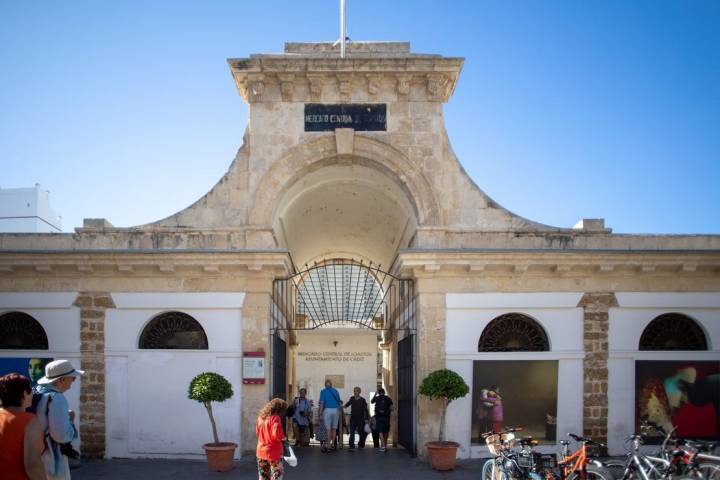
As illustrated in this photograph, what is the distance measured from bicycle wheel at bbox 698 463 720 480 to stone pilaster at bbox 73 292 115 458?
35.8 ft

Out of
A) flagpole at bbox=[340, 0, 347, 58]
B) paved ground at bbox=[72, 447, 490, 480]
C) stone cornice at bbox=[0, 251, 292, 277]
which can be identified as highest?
flagpole at bbox=[340, 0, 347, 58]

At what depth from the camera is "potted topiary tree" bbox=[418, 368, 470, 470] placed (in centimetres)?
1279

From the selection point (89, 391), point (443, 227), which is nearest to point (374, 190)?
point (443, 227)

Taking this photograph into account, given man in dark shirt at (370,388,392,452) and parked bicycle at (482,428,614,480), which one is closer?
parked bicycle at (482,428,614,480)

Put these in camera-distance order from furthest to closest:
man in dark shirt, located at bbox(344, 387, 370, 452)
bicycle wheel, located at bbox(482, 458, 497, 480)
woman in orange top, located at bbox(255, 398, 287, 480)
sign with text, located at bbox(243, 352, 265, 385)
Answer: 1. man in dark shirt, located at bbox(344, 387, 370, 452)
2. sign with text, located at bbox(243, 352, 265, 385)
3. bicycle wheel, located at bbox(482, 458, 497, 480)
4. woman in orange top, located at bbox(255, 398, 287, 480)

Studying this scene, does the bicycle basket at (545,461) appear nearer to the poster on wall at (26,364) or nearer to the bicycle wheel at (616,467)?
the bicycle wheel at (616,467)

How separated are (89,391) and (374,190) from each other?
765cm

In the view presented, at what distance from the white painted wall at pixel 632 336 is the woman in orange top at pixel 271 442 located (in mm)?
8097

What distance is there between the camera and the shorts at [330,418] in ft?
51.9

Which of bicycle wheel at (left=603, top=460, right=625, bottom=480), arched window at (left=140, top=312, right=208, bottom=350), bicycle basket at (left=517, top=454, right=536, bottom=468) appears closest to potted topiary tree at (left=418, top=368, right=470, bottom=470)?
bicycle wheel at (left=603, top=460, right=625, bottom=480)

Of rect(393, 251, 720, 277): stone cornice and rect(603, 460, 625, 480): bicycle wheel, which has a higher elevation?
rect(393, 251, 720, 277): stone cornice

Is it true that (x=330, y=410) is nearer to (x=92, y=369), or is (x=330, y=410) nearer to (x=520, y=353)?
(x=520, y=353)

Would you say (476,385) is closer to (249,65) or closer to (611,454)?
(611,454)

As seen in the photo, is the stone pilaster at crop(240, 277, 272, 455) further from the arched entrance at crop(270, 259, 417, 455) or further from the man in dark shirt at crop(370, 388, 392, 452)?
the man in dark shirt at crop(370, 388, 392, 452)
